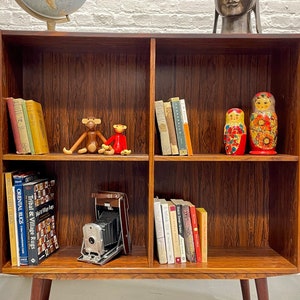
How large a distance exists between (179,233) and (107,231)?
277mm

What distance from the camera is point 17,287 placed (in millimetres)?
1682

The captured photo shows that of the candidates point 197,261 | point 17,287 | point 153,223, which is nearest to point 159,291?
point 197,261

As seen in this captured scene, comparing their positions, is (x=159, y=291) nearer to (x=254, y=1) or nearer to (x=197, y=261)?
(x=197, y=261)

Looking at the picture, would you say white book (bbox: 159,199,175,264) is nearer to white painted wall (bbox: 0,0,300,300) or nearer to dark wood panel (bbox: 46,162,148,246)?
dark wood panel (bbox: 46,162,148,246)

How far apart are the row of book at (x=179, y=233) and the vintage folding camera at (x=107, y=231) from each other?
0.15 metres

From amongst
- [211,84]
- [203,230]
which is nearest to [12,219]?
[203,230]

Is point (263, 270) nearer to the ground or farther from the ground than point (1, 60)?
nearer to the ground

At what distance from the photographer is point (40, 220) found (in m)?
1.30

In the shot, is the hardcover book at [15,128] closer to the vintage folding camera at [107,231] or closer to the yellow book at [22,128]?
the yellow book at [22,128]

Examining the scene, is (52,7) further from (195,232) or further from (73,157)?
(195,232)

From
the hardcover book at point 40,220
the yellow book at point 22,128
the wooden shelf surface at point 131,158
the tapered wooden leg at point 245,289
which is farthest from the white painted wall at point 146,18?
the wooden shelf surface at point 131,158

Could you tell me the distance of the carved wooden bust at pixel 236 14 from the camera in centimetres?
130

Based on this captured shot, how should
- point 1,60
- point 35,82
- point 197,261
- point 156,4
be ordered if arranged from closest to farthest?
point 1,60 → point 197,261 → point 35,82 → point 156,4

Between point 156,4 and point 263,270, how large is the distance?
1225 mm
